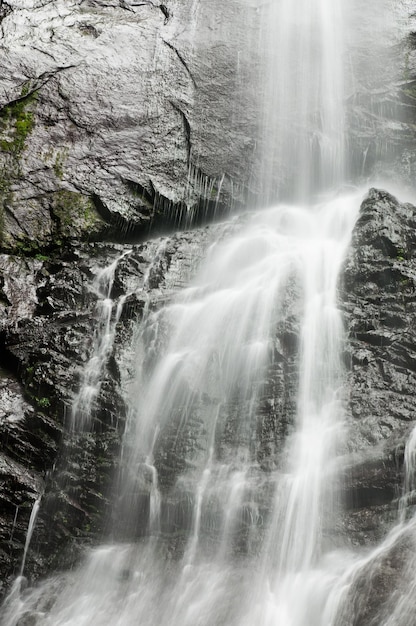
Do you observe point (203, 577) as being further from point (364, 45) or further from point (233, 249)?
point (364, 45)

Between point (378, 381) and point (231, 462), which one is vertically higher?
point (378, 381)

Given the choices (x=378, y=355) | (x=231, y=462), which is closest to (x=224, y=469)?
(x=231, y=462)

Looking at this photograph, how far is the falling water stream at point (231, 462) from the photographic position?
668cm

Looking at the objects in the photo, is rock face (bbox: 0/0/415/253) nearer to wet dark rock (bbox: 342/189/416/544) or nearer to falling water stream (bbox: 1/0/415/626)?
falling water stream (bbox: 1/0/415/626)

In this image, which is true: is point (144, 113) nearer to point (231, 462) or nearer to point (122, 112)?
point (122, 112)

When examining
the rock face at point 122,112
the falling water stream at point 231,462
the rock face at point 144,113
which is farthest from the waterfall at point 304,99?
the falling water stream at point 231,462

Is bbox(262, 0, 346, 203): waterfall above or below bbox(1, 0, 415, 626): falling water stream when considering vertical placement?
above

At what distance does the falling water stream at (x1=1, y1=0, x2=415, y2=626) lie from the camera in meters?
6.68

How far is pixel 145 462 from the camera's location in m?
8.44

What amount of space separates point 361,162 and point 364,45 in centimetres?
438

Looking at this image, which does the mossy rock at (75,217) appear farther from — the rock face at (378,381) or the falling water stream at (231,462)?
the rock face at (378,381)

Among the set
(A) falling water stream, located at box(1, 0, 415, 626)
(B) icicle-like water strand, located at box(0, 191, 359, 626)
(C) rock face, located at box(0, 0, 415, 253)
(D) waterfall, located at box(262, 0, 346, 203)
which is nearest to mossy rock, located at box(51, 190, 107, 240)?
(C) rock face, located at box(0, 0, 415, 253)

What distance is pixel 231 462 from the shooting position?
316 inches

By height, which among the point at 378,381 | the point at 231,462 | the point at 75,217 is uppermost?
the point at 75,217
